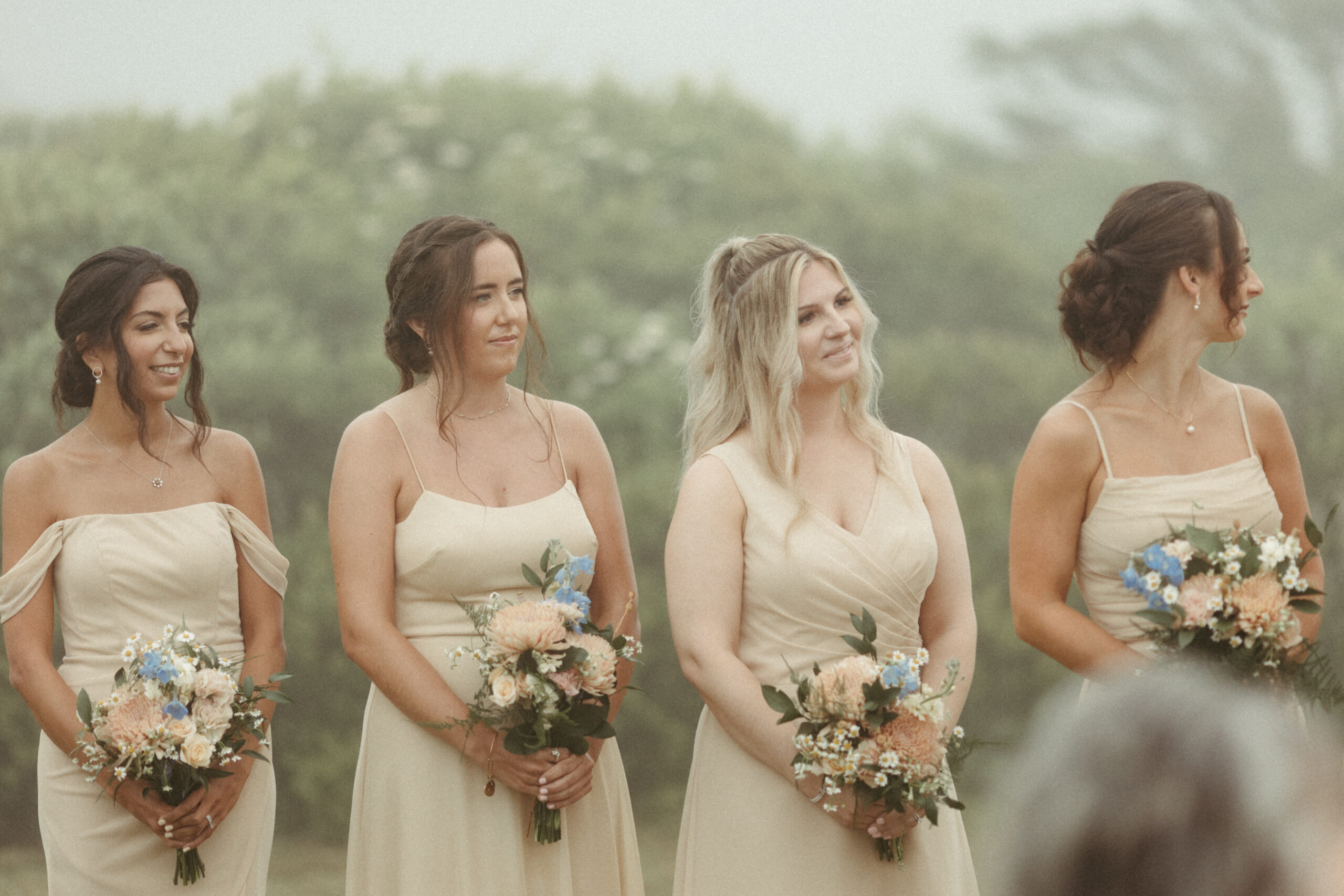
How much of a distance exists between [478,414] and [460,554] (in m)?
0.51

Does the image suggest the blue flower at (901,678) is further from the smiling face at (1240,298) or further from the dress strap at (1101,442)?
the smiling face at (1240,298)

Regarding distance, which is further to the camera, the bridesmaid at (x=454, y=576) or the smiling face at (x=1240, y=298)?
the smiling face at (x=1240, y=298)

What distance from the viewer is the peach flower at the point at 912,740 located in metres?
3.36

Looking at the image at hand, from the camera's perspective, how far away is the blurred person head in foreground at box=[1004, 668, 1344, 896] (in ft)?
3.73

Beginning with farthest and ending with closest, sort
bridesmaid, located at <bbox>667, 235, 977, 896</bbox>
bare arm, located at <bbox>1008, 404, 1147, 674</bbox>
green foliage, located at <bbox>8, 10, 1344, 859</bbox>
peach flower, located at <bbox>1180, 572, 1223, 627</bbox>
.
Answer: green foliage, located at <bbox>8, 10, 1344, 859</bbox> → bare arm, located at <bbox>1008, 404, 1147, 674</bbox> → bridesmaid, located at <bbox>667, 235, 977, 896</bbox> → peach flower, located at <bbox>1180, 572, 1223, 627</bbox>

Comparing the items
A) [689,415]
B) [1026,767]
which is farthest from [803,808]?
[1026,767]

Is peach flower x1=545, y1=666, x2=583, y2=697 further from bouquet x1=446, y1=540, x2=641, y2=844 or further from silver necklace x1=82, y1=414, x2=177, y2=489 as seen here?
silver necklace x1=82, y1=414, x2=177, y2=489

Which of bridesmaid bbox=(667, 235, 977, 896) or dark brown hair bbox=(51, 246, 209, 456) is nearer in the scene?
bridesmaid bbox=(667, 235, 977, 896)

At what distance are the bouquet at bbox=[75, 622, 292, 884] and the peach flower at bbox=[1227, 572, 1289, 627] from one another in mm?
2820

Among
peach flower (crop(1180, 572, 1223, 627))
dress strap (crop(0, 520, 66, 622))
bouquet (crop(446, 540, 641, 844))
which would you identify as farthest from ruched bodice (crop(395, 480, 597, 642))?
peach flower (crop(1180, 572, 1223, 627))

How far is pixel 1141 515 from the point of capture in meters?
4.20

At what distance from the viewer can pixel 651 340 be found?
10.3 metres

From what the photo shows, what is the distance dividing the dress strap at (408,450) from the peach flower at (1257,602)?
2.29 metres

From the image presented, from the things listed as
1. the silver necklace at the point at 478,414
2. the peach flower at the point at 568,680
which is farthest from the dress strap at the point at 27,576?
the peach flower at the point at 568,680
